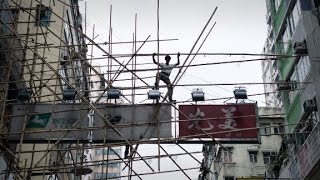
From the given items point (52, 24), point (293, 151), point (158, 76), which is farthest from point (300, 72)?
point (52, 24)

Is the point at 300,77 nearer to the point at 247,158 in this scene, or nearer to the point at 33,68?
the point at 33,68

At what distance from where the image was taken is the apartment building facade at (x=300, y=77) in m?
11.9

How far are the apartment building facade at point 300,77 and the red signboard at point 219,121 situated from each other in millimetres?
905

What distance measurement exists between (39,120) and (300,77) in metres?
7.18

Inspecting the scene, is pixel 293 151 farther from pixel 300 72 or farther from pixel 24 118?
pixel 24 118

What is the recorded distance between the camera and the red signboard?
36.3 feet

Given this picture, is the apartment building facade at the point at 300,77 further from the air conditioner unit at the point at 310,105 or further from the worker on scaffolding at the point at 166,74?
the worker on scaffolding at the point at 166,74

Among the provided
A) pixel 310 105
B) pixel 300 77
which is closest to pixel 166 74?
pixel 310 105

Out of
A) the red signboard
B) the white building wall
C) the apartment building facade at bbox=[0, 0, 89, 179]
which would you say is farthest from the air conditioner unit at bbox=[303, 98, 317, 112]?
the white building wall

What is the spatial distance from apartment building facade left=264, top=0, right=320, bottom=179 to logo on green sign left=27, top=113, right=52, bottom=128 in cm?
535

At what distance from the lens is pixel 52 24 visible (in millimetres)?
18016

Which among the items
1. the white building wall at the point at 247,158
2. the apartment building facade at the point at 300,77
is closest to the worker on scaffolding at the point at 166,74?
the apartment building facade at the point at 300,77

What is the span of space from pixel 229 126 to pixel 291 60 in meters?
4.80

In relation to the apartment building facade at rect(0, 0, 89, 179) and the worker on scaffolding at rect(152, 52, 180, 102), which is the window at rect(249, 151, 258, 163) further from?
the worker on scaffolding at rect(152, 52, 180, 102)
